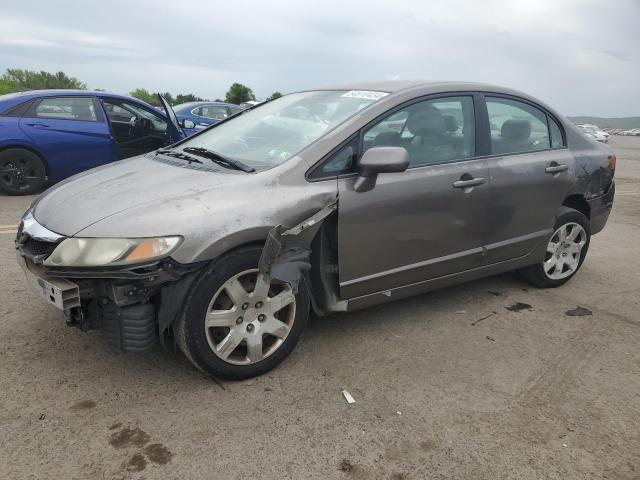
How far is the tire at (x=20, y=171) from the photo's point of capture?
24.2ft

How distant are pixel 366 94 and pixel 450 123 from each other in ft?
1.98

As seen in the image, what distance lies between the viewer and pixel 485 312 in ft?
13.0

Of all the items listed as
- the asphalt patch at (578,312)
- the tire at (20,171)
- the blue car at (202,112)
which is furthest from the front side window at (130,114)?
the asphalt patch at (578,312)

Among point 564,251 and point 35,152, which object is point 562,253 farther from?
point 35,152

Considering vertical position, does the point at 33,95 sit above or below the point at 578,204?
above

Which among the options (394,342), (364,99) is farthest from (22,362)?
(364,99)

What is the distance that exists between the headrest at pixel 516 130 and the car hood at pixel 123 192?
2.03 metres

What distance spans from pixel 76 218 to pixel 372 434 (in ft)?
5.79

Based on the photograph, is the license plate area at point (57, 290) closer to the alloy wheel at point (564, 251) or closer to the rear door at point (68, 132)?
the alloy wheel at point (564, 251)

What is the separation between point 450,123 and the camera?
11.9ft

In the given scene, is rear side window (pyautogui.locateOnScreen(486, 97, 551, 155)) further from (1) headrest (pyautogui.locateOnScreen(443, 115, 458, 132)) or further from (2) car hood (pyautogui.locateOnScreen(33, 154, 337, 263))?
(2) car hood (pyautogui.locateOnScreen(33, 154, 337, 263))

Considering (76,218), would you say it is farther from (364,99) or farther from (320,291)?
(364,99)

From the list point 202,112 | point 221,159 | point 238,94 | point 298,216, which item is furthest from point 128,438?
point 238,94

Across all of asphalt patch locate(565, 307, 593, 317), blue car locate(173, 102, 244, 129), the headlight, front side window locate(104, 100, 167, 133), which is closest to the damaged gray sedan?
the headlight
